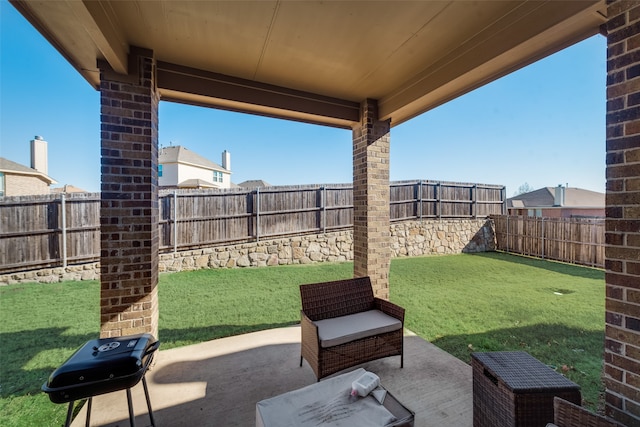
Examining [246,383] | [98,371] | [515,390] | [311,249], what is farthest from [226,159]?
[515,390]

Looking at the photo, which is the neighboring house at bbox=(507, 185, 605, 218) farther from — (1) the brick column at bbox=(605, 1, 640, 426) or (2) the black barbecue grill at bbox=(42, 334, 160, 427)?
(2) the black barbecue grill at bbox=(42, 334, 160, 427)

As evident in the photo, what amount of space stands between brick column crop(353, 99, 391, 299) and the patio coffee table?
216 centimetres

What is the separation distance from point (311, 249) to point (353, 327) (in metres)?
6.12

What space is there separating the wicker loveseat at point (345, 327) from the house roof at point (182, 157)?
764 inches

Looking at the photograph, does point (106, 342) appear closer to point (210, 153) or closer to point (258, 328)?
point (258, 328)

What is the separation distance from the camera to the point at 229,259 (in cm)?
784

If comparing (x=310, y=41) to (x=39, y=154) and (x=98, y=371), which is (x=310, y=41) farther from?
(x=39, y=154)

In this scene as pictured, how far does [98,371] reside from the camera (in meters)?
1.54

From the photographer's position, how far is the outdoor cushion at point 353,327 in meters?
2.47

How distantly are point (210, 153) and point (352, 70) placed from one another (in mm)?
22715

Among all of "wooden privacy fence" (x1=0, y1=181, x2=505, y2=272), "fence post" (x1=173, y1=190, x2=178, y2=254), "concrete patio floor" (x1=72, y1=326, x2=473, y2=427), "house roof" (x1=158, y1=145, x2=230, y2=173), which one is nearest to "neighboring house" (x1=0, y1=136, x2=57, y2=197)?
"house roof" (x1=158, y1=145, x2=230, y2=173)

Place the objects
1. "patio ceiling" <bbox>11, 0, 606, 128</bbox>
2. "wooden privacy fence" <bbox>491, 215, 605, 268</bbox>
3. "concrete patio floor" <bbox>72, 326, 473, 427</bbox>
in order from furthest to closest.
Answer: "wooden privacy fence" <bbox>491, 215, 605, 268</bbox> → "concrete patio floor" <bbox>72, 326, 473, 427</bbox> → "patio ceiling" <bbox>11, 0, 606, 128</bbox>

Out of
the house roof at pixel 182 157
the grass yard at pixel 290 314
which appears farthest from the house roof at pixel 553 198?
the house roof at pixel 182 157

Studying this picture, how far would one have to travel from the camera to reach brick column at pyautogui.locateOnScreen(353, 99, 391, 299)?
379 cm
